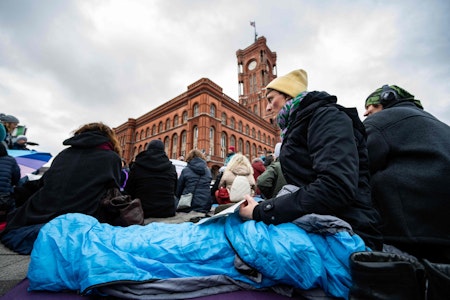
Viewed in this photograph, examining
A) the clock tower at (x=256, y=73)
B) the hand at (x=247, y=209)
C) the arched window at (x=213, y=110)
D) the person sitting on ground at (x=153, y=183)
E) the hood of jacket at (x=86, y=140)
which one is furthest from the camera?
the clock tower at (x=256, y=73)

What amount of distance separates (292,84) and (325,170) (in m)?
1.07

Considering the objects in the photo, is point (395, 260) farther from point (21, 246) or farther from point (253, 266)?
point (21, 246)

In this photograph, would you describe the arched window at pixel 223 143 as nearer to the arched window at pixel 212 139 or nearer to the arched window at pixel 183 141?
the arched window at pixel 212 139

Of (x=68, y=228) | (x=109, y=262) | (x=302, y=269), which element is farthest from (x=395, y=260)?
(x=68, y=228)

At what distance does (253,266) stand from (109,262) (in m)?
0.85

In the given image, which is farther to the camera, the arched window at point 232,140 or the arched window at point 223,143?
the arched window at point 232,140

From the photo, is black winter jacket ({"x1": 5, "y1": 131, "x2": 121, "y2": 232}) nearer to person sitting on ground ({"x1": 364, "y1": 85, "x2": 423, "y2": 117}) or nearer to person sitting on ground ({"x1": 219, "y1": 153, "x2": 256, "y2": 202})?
person sitting on ground ({"x1": 219, "y1": 153, "x2": 256, "y2": 202})

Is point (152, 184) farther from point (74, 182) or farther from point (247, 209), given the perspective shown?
point (247, 209)

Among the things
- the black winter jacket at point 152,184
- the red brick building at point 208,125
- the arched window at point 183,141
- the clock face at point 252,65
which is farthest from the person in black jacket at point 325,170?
the clock face at point 252,65

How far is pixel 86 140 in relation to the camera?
2.15 m

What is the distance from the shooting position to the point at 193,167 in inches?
180

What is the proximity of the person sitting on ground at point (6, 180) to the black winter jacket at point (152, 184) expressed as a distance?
1.50 meters

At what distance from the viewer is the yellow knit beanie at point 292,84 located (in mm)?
1815

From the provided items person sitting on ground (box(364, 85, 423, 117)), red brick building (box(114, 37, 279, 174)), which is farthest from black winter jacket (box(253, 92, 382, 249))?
red brick building (box(114, 37, 279, 174))
